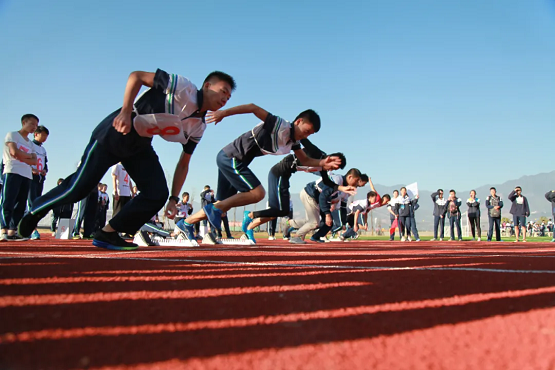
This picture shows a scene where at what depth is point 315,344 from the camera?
1.12 metres

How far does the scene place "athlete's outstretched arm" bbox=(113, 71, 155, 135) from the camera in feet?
12.2

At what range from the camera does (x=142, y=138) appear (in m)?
4.05

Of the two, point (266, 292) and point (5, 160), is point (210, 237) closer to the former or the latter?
point (5, 160)

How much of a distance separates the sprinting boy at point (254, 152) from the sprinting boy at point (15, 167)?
2.59m

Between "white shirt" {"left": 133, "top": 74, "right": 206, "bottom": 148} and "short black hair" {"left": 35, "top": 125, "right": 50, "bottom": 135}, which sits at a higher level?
"short black hair" {"left": 35, "top": 125, "right": 50, "bottom": 135}

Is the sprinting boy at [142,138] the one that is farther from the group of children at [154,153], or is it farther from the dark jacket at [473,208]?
the dark jacket at [473,208]

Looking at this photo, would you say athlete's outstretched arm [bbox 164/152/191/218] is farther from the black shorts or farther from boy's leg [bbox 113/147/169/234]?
the black shorts

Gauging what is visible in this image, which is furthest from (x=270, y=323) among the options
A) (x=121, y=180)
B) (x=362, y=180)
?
(x=121, y=180)

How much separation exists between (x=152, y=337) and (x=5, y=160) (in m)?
6.75

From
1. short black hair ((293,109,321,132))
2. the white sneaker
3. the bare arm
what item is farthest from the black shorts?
the white sneaker

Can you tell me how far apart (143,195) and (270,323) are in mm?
3373

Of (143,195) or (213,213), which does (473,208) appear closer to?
(213,213)

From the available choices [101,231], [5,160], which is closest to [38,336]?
[101,231]

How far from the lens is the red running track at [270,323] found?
1.01 metres
